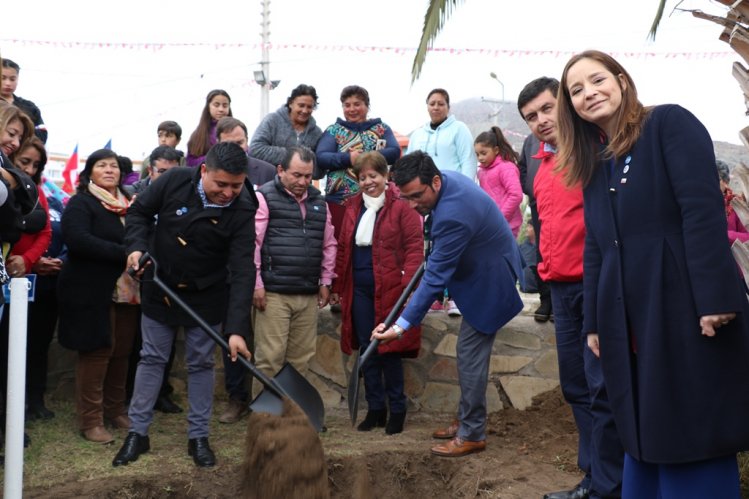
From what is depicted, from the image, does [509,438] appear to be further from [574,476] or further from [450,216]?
[450,216]

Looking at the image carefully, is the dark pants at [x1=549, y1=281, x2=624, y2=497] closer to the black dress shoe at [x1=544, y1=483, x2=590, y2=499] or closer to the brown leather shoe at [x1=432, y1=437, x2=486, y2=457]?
the black dress shoe at [x1=544, y1=483, x2=590, y2=499]

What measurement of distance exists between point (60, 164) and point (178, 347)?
2501 centimetres

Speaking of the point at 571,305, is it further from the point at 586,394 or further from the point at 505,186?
the point at 505,186

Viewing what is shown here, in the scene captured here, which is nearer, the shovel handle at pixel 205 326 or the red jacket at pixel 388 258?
the shovel handle at pixel 205 326

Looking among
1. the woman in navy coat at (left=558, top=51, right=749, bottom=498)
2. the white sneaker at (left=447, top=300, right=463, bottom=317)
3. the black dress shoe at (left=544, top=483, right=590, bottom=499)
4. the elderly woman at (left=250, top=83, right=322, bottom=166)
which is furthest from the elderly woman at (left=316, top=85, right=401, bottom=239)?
A: the woman in navy coat at (left=558, top=51, right=749, bottom=498)

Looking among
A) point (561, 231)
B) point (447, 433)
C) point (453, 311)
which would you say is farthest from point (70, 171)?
point (561, 231)

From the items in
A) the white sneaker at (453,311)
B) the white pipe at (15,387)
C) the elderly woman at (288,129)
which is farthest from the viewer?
the elderly woman at (288,129)

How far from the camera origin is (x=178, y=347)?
6016mm

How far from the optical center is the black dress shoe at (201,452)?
457cm

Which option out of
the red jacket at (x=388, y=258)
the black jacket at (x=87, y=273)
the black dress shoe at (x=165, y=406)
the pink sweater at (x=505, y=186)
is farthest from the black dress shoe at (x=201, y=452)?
the pink sweater at (x=505, y=186)

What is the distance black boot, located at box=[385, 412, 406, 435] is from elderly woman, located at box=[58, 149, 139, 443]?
5.90ft

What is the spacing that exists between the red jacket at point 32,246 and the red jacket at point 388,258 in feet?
6.17

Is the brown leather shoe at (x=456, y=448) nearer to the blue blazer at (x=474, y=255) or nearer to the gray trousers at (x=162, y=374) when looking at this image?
the blue blazer at (x=474, y=255)

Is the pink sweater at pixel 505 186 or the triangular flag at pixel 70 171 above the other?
the triangular flag at pixel 70 171
